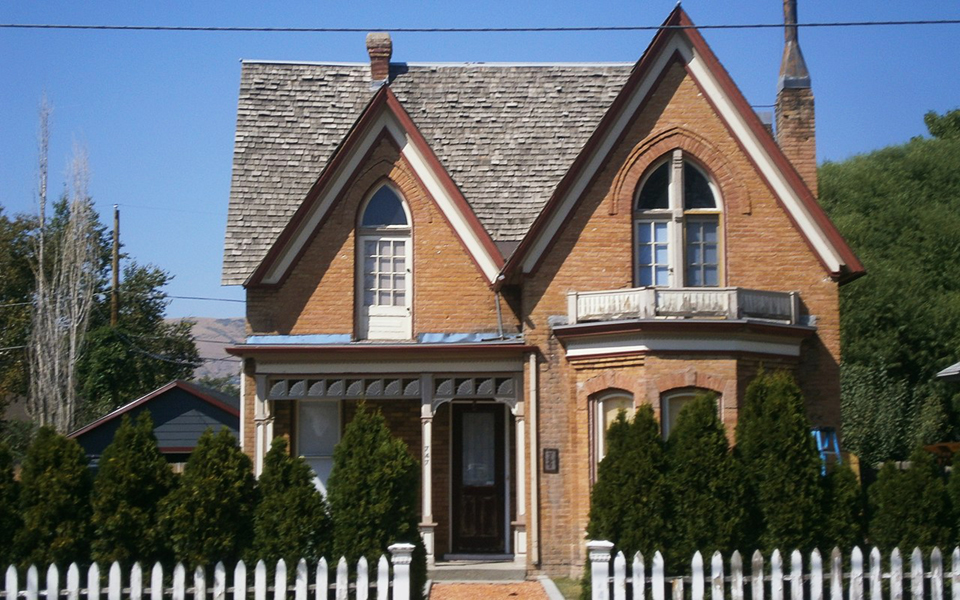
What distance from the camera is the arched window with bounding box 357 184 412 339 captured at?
1888 centimetres

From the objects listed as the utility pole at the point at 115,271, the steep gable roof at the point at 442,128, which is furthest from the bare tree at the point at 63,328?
the steep gable roof at the point at 442,128

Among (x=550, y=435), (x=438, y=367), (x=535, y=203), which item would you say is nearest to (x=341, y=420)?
(x=438, y=367)

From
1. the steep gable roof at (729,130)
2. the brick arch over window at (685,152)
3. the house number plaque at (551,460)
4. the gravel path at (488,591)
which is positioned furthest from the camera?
the brick arch over window at (685,152)

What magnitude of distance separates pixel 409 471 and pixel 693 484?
11.6 feet

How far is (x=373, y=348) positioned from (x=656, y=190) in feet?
17.3

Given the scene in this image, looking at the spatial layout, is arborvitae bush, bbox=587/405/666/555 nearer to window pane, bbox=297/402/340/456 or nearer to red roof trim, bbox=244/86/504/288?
red roof trim, bbox=244/86/504/288

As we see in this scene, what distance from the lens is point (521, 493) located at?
59.0ft

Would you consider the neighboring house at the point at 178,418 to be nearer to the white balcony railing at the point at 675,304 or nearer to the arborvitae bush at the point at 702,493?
the white balcony railing at the point at 675,304

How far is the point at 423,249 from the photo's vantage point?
744 inches

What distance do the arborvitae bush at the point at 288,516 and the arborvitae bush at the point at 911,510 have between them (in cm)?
680

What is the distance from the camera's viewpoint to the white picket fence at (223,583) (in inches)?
480

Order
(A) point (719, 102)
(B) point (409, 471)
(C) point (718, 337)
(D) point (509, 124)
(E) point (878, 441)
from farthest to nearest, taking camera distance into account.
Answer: (E) point (878, 441)
(D) point (509, 124)
(A) point (719, 102)
(C) point (718, 337)
(B) point (409, 471)

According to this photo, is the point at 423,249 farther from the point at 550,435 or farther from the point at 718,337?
the point at 718,337

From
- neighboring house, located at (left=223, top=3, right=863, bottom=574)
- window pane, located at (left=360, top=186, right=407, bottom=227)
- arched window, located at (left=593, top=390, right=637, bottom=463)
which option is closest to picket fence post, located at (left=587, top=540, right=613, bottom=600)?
neighboring house, located at (left=223, top=3, right=863, bottom=574)
